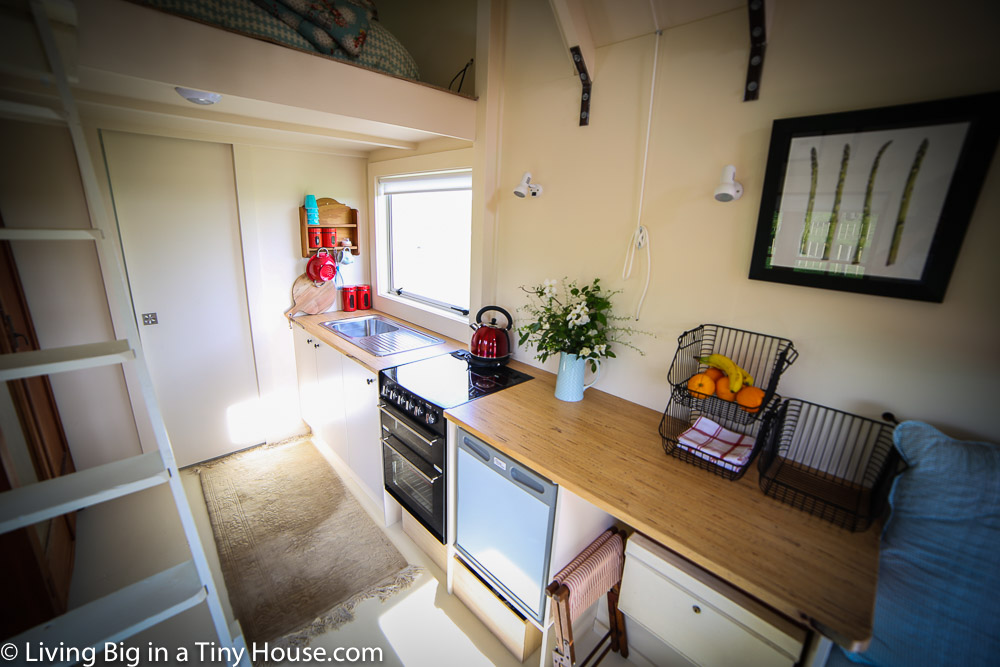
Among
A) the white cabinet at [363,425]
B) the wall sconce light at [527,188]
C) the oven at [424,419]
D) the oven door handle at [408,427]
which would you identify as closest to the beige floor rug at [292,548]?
the white cabinet at [363,425]

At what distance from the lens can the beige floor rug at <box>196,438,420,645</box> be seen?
183 cm

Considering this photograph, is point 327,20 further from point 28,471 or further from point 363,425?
point 28,471

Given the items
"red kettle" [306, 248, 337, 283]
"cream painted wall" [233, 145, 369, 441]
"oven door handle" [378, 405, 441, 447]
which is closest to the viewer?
"oven door handle" [378, 405, 441, 447]

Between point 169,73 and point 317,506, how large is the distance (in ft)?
7.35

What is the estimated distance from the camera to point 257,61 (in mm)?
1504

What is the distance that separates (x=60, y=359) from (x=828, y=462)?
7.18 feet

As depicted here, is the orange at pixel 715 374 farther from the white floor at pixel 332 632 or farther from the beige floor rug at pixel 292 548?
the beige floor rug at pixel 292 548

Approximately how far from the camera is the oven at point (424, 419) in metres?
1.78

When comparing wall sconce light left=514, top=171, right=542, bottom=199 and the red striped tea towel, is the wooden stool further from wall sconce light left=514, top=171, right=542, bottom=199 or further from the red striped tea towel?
wall sconce light left=514, top=171, right=542, bottom=199

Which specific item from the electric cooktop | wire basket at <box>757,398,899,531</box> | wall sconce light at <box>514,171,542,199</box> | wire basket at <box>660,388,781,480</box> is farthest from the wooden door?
wire basket at <box>757,398,899,531</box>

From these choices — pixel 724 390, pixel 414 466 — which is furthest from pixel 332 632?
pixel 724 390

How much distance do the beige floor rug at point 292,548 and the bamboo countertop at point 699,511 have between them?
3.62 ft

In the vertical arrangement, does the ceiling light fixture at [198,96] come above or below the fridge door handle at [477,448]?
above

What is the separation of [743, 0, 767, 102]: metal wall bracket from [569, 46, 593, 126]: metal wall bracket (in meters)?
0.61
